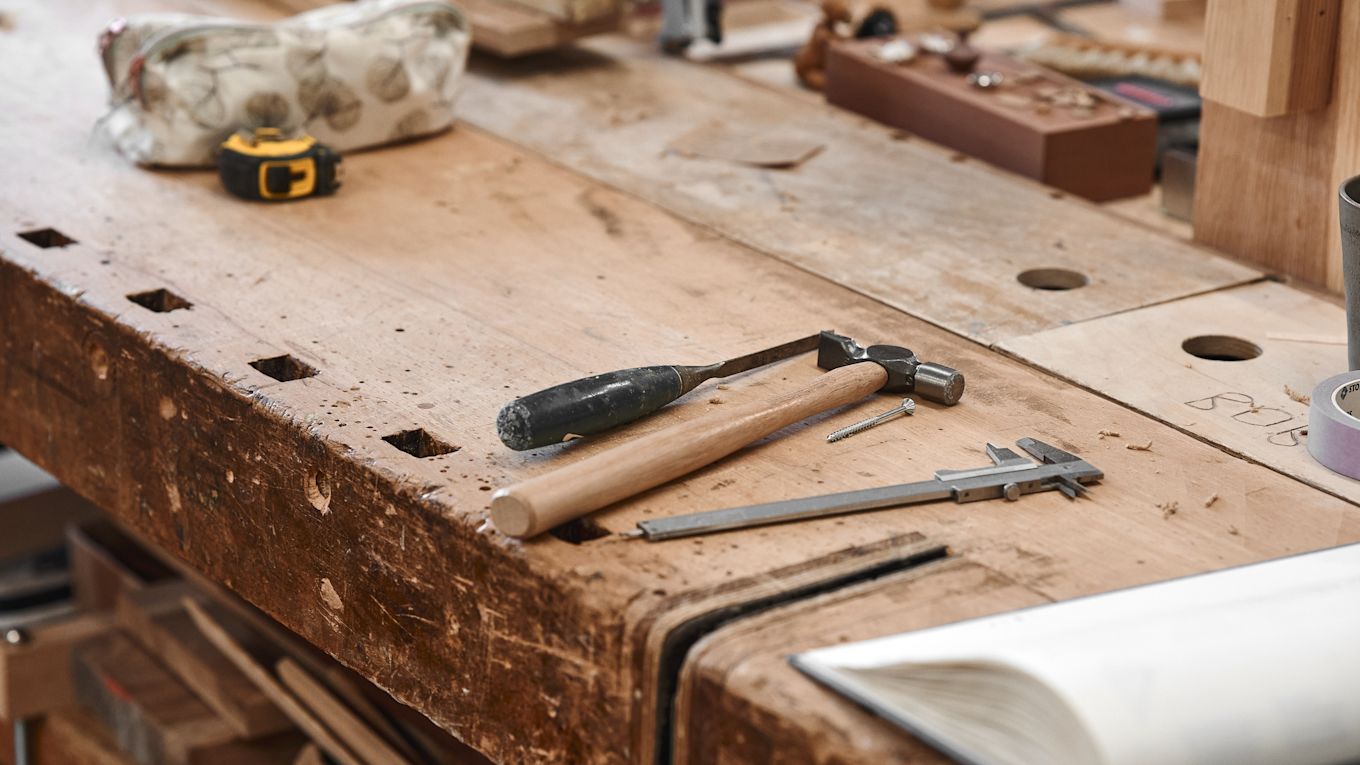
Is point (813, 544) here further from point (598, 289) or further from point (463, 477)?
point (598, 289)

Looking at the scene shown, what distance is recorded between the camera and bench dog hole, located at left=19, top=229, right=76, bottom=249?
1.62 metres

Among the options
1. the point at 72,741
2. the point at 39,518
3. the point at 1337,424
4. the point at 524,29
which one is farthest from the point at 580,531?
the point at 39,518

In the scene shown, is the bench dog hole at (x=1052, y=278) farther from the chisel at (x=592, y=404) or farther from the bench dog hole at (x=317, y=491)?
the bench dog hole at (x=317, y=491)

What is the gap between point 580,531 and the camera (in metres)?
1.11

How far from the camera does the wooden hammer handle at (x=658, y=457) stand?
106 cm

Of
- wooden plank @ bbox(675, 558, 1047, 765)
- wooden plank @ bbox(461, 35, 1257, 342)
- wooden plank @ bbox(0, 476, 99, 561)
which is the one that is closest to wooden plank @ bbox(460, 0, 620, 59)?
wooden plank @ bbox(461, 35, 1257, 342)

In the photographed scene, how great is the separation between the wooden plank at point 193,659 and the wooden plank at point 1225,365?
3.60 feet

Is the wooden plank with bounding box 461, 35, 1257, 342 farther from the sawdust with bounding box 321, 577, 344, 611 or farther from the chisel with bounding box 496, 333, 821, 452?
the sawdust with bounding box 321, 577, 344, 611

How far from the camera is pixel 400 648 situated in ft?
3.92

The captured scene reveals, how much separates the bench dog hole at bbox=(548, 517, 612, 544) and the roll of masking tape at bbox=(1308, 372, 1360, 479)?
0.54 m

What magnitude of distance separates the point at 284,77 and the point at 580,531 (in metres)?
0.95

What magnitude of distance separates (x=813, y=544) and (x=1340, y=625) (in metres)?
0.33

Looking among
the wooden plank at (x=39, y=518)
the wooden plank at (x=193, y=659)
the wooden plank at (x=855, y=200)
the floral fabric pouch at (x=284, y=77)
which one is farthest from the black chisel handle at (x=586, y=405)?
the wooden plank at (x=39, y=518)

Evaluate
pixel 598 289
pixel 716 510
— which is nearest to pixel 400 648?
pixel 716 510
